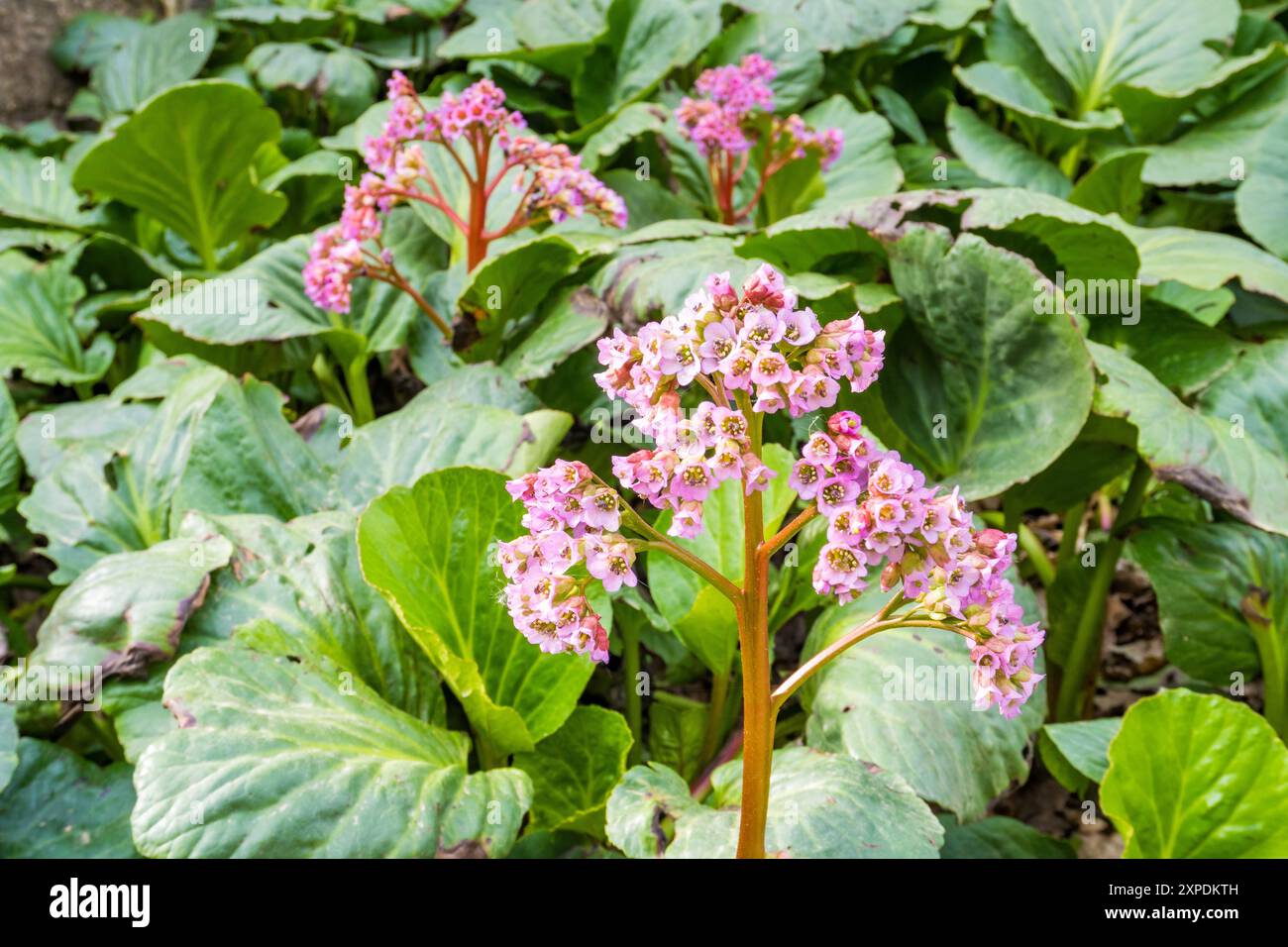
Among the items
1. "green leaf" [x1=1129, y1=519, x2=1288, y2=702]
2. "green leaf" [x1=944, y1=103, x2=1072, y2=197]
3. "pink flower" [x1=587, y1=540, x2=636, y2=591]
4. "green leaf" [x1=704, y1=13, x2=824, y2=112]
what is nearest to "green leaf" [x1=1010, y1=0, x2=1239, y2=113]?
"green leaf" [x1=944, y1=103, x2=1072, y2=197]

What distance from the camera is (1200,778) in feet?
4.28

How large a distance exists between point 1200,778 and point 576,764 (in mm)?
743

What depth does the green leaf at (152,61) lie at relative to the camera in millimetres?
3416

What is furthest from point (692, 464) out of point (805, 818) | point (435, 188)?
point (435, 188)

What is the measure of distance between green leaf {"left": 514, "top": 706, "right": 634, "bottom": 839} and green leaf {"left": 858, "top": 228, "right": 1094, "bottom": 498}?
0.58 metres

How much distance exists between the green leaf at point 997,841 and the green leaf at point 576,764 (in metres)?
0.46

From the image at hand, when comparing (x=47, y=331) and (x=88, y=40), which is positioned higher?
(x=88, y=40)

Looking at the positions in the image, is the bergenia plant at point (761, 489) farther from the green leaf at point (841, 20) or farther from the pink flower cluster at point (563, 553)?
the green leaf at point (841, 20)

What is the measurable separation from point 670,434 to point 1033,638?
0.33 meters

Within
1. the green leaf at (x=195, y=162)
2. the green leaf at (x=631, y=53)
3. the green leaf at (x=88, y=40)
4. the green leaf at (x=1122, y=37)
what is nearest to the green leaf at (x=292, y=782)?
the green leaf at (x=195, y=162)

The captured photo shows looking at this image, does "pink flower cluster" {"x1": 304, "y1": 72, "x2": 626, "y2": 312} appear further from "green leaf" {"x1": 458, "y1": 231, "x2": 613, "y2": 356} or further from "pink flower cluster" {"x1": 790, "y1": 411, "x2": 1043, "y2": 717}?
"pink flower cluster" {"x1": 790, "y1": 411, "x2": 1043, "y2": 717}

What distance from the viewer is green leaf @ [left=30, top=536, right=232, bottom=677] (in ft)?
4.62

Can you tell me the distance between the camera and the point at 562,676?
1450 mm

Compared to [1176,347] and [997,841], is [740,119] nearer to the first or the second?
[1176,347]
